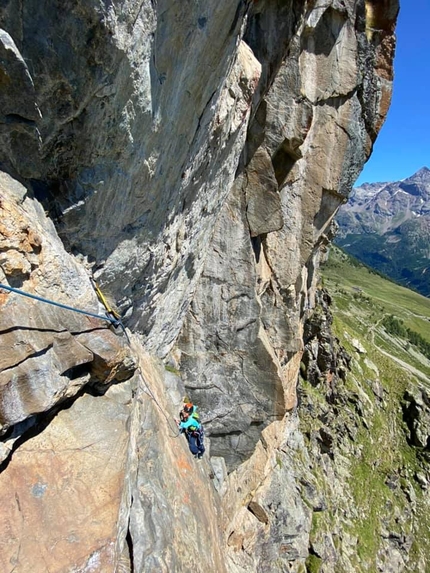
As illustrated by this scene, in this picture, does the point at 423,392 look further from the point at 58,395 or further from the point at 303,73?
the point at 58,395

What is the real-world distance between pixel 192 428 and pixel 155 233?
7.94m

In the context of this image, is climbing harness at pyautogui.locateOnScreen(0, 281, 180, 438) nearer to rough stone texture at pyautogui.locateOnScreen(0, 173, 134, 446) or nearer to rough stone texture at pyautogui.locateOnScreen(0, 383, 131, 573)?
rough stone texture at pyautogui.locateOnScreen(0, 173, 134, 446)

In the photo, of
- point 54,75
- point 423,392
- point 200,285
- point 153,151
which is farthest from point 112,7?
point 423,392

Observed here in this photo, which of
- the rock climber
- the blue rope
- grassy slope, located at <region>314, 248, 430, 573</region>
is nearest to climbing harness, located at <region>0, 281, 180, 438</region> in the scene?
the blue rope

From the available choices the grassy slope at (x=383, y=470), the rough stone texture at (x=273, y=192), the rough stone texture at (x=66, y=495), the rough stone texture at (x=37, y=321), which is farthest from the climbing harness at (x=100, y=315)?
the grassy slope at (x=383, y=470)

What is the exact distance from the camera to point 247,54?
43.2ft

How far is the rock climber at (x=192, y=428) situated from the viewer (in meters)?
14.5

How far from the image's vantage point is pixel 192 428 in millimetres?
14578

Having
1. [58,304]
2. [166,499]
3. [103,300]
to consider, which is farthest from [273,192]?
[166,499]

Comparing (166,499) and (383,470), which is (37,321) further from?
(383,470)

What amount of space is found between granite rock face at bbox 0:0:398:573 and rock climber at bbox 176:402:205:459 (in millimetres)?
641

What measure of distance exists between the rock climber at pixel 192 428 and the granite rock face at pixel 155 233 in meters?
0.64

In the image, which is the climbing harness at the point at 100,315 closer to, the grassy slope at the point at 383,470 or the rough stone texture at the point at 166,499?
the rough stone texture at the point at 166,499

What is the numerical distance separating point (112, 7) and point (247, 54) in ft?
26.6
